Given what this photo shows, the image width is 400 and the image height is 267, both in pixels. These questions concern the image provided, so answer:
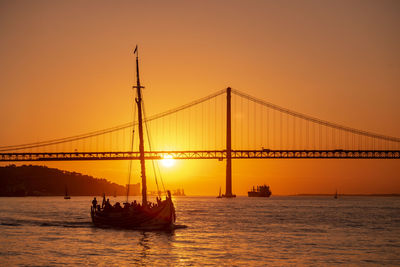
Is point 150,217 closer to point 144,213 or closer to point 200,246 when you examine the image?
point 144,213

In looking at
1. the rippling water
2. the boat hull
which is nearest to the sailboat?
the boat hull

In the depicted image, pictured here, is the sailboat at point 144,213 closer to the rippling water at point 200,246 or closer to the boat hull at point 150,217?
the boat hull at point 150,217

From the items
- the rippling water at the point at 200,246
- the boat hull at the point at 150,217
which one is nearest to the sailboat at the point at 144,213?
the boat hull at the point at 150,217

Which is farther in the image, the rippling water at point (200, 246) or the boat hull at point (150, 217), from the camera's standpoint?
the boat hull at point (150, 217)

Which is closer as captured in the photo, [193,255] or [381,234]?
[193,255]

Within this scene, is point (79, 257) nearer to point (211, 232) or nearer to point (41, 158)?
point (211, 232)

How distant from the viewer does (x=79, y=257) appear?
104 feet

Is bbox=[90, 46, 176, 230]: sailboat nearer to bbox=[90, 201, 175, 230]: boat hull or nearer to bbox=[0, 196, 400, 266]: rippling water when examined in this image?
bbox=[90, 201, 175, 230]: boat hull

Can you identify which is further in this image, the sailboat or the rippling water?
the sailboat

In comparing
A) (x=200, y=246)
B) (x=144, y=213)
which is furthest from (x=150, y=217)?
(x=200, y=246)

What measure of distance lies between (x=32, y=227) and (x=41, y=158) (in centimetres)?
8075

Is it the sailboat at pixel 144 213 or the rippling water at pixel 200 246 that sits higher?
the sailboat at pixel 144 213

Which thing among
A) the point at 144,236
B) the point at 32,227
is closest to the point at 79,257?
the point at 144,236

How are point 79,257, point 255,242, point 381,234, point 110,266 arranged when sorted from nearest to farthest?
point 110,266 < point 79,257 < point 255,242 < point 381,234
